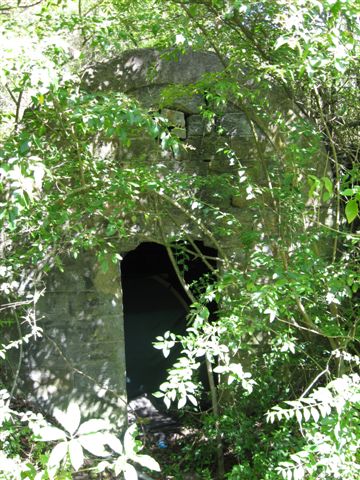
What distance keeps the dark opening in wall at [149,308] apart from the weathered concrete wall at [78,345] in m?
1.88

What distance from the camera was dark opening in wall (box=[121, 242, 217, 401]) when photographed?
707 centimetres

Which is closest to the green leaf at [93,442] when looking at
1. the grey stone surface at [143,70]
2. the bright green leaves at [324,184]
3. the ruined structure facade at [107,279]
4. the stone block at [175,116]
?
the bright green leaves at [324,184]

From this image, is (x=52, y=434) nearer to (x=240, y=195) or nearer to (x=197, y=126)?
(x=240, y=195)

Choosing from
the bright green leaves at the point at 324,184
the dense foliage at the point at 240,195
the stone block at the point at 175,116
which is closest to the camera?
the bright green leaves at the point at 324,184

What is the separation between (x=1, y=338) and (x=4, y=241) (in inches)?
35.7

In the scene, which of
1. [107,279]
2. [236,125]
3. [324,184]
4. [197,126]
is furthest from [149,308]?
[324,184]

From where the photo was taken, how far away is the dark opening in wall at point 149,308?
707 centimetres

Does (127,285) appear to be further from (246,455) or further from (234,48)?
(234,48)

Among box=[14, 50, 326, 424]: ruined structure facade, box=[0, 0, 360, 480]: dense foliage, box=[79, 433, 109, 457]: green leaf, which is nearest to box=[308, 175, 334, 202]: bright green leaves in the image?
box=[0, 0, 360, 480]: dense foliage

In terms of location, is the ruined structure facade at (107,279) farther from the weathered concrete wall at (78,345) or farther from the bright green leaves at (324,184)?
the bright green leaves at (324,184)

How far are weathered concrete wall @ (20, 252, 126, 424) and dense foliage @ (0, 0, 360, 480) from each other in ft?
1.07

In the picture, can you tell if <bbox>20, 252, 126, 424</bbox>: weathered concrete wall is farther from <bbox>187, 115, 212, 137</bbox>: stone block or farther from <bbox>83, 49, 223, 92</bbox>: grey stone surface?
<bbox>83, 49, 223, 92</bbox>: grey stone surface

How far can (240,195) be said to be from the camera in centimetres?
449

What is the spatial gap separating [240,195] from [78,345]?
6.61 feet
